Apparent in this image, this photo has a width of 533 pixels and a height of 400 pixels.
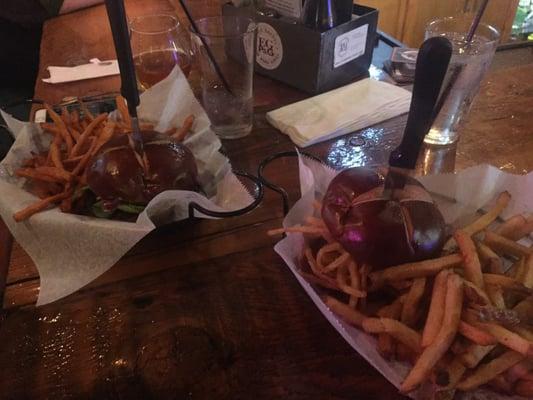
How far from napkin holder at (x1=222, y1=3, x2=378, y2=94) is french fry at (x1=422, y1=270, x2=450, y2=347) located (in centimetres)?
85

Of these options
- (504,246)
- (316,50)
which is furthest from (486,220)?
(316,50)

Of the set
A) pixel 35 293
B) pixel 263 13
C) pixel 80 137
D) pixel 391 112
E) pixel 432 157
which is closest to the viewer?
pixel 35 293

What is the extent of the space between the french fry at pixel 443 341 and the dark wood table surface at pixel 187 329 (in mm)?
99

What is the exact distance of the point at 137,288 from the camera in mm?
830

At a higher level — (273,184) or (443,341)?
(443,341)

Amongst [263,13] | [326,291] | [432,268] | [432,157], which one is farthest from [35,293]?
[263,13]

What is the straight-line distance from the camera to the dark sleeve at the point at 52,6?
6.33ft

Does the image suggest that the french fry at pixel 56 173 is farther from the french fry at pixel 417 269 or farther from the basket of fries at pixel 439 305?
the french fry at pixel 417 269

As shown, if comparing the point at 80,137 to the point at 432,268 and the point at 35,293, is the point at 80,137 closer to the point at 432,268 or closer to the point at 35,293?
the point at 35,293

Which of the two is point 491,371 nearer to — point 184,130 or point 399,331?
point 399,331

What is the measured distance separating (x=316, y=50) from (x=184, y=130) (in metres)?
0.49

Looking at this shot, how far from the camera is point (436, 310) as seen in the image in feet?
2.04

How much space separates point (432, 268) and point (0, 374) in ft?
2.10

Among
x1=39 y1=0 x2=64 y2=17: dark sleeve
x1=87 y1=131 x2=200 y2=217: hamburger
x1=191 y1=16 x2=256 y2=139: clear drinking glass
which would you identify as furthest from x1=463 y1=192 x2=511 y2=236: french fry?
x1=39 y1=0 x2=64 y2=17: dark sleeve
